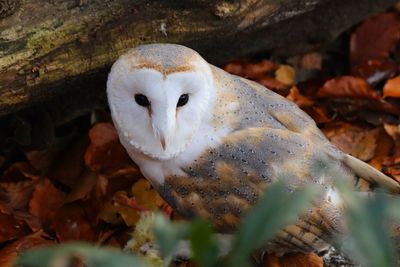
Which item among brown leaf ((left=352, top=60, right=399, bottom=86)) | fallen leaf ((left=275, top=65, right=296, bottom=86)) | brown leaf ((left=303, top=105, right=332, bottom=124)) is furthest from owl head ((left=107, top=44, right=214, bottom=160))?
brown leaf ((left=352, top=60, right=399, bottom=86))

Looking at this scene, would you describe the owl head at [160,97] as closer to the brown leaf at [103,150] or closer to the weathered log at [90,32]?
the weathered log at [90,32]

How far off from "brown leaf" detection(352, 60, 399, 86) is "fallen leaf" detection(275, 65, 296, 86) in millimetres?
248

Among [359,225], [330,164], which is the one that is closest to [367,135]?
[330,164]

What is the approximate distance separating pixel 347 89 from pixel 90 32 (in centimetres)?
112

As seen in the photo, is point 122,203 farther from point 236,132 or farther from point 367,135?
point 367,135

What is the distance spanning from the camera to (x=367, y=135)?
2744 millimetres

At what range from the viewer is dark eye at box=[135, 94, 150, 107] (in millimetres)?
1844

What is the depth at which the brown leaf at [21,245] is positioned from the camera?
7.59 ft

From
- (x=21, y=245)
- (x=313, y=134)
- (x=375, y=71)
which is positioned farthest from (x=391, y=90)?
(x=21, y=245)

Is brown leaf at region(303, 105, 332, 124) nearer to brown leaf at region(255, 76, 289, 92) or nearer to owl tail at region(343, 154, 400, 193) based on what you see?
brown leaf at region(255, 76, 289, 92)

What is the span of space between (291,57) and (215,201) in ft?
4.00

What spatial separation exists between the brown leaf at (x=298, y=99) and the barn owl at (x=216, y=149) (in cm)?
73

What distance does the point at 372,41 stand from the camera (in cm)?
306

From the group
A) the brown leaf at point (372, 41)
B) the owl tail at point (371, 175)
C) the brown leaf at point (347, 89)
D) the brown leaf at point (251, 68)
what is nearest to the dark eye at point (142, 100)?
the owl tail at point (371, 175)
